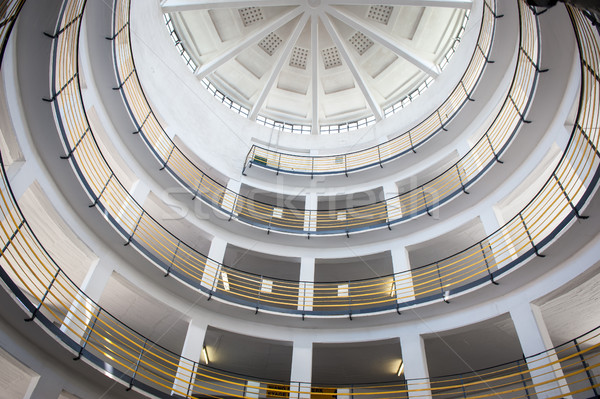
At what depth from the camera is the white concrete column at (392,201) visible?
59.1 feet

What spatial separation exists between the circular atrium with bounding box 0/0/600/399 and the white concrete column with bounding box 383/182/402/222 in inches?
4.4

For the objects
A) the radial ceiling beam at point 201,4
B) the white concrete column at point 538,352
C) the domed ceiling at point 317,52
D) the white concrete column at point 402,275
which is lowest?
the white concrete column at point 538,352

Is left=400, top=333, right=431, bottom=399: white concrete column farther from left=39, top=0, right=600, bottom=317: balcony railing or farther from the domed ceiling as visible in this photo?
the domed ceiling

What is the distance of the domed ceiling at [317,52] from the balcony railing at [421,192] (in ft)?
26.5

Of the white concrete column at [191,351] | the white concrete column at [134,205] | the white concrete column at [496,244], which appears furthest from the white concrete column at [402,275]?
the white concrete column at [134,205]

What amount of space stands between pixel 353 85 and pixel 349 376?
1771 cm

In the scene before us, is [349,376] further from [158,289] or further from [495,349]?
[158,289]

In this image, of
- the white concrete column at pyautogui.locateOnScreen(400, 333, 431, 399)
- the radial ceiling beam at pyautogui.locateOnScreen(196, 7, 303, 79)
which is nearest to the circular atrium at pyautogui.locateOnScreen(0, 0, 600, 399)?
the white concrete column at pyautogui.locateOnScreen(400, 333, 431, 399)

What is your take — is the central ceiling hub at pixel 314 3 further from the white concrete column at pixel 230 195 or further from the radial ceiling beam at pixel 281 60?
the white concrete column at pixel 230 195

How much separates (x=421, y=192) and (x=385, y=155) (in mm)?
3750

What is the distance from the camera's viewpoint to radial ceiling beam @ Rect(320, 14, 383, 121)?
23.3 metres

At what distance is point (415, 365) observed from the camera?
12.7 meters

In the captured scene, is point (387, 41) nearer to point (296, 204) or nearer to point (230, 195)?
point (296, 204)

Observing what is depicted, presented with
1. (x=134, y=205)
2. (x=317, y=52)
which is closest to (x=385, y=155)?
(x=317, y=52)
